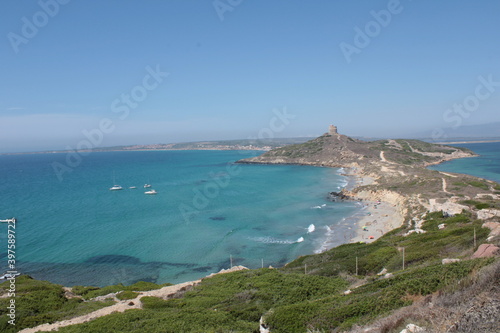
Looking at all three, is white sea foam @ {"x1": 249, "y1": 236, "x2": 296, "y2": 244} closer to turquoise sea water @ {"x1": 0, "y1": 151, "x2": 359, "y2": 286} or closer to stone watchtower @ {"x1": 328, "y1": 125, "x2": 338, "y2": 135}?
turquoise sea water @ {"x1": 0, "y1": 151, "x2": 359, "y2": 286}

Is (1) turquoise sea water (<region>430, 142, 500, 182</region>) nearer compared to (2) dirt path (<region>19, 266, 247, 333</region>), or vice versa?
(2) dirt path (<region>19, 266, 247, 333</region>)

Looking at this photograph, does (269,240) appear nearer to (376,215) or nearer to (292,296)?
(376,215)

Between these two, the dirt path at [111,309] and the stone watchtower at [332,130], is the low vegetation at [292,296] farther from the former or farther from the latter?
the stone watchtower at [332,130]

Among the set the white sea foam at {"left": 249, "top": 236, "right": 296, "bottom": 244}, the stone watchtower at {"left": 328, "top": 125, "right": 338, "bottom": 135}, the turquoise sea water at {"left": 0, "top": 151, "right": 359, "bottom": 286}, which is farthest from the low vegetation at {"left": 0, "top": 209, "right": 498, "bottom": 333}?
the stone watchtower at {"left": 328, "top": 125, "right": 338, "bottom": 135}

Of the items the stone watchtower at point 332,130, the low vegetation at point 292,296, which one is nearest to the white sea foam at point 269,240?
the low vegetation at point 292,296

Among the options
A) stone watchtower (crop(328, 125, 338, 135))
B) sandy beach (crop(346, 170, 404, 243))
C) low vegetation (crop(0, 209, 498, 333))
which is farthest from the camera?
stone watchtower (crop(328, 125, 338, 135))

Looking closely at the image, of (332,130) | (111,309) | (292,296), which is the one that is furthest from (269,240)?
(332,130)

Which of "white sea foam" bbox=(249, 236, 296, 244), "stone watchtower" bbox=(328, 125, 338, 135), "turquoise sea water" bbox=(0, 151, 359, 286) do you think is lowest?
"white sea foam" bbox=(249, 236, 296, 244)

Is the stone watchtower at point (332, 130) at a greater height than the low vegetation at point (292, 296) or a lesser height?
greater

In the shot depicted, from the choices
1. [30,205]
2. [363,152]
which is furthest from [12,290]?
[363,152]
